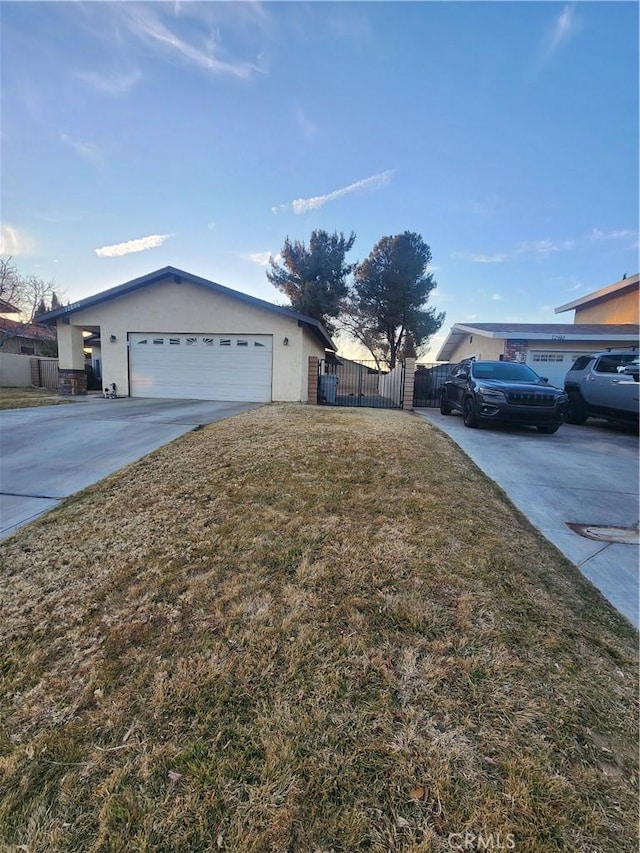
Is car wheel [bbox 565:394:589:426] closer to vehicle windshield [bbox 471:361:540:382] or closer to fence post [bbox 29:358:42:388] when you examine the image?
vehicle windshield [bbox 471:361:540:382]

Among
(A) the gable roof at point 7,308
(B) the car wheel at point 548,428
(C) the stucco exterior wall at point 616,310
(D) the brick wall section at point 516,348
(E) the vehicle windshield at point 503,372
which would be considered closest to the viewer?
(B) the car wheel at point 548,428

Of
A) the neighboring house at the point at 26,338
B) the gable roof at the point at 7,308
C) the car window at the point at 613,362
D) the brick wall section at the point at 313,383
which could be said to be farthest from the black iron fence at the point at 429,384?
the gable roof at the point at 7,308

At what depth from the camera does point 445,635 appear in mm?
Answer: 1965

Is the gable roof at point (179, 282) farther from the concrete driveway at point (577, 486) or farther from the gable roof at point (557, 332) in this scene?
the concrete driveway at point (577, 486)

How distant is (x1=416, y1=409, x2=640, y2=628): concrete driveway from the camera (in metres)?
2.91

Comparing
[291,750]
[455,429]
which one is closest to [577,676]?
[291,750]

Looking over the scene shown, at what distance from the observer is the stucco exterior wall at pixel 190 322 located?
12422 mm

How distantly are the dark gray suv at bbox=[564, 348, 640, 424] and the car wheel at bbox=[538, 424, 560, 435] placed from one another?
5.71 feet

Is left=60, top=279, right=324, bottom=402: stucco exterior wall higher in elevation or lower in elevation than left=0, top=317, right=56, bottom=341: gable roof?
lower

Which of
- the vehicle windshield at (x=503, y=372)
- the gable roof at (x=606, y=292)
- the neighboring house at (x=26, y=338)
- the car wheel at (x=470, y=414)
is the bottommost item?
the car wheel at (x=470, y=414)

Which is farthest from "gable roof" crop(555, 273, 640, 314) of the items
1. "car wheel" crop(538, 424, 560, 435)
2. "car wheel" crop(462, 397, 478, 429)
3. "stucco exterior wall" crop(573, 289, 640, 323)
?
"car wheel" crop(462, 397, 478, 429)

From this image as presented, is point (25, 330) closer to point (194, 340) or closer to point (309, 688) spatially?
point (194, 340)

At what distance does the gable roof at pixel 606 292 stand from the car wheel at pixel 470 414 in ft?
37.9

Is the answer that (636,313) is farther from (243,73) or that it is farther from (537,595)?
(537,595)
